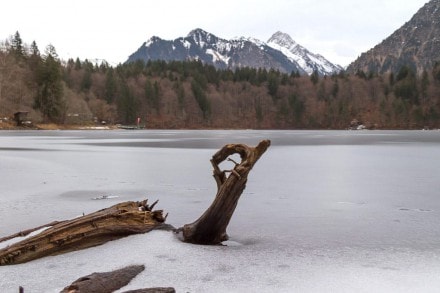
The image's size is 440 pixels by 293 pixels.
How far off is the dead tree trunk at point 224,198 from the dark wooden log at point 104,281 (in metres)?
2.13

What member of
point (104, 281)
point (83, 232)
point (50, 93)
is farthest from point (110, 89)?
point (104, 281)

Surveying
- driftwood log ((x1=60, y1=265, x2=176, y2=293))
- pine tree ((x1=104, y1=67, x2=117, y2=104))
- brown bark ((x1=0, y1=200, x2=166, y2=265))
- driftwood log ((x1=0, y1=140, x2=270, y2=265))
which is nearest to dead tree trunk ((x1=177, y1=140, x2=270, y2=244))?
driftwood log ((x1=0, y1=140, x2=270, y2=265))

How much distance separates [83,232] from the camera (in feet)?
26.9

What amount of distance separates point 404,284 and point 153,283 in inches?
153

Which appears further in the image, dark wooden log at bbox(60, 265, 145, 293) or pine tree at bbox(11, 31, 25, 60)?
pine tree at bbox(11, 31, 25, 60)

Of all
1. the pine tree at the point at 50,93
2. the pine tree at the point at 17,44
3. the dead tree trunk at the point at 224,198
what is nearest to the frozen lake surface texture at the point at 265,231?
the dead tree trunk at the point at 224,198

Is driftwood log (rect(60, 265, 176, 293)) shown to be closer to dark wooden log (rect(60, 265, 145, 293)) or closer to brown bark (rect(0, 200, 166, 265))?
dark wooden log (rect(60, 265, 145, 293))

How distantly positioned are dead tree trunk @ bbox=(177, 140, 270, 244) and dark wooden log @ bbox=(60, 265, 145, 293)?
6.98 ft

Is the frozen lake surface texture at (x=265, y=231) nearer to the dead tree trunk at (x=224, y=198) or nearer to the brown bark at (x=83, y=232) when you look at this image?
the brown bark at (x=83, y=232)

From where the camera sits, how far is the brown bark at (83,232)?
7.70 m

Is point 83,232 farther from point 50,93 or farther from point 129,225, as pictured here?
point 50,93

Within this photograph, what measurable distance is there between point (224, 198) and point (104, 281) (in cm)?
328

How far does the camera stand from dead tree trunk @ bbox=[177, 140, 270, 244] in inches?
343

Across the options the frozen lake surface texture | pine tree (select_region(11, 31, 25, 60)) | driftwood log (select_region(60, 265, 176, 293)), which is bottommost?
the frozen lake surface texture
